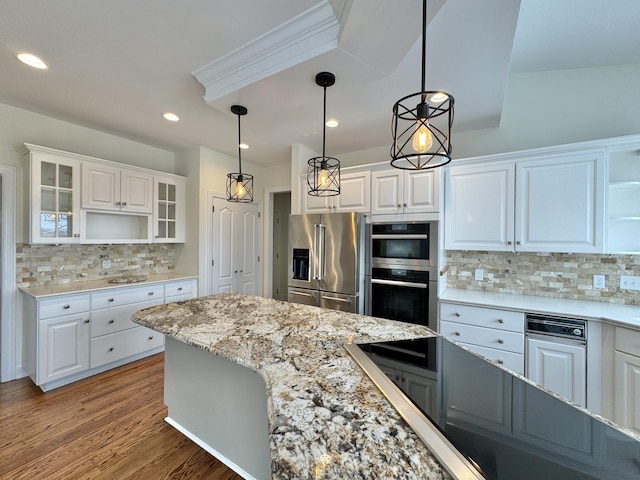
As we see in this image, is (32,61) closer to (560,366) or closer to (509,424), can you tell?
(509,424)

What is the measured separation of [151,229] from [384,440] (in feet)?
12.1

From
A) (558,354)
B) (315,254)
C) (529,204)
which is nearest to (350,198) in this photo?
(315,254)

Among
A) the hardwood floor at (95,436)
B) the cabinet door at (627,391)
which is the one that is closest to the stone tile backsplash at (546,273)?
the cabinet door at (627,391)

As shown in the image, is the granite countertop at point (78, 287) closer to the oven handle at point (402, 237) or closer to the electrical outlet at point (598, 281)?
the oven handle at point (402, 237)

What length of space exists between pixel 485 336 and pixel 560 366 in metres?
0.51

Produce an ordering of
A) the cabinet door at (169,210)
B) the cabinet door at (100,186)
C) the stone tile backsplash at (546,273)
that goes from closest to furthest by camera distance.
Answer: the stone tile backsplash at (546,273), the cabinet door at (100,186), the cabinet door at (169,210)

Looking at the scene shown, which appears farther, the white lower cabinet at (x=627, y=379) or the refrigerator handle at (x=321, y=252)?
the refrigerator handle at (x=321, y=252)

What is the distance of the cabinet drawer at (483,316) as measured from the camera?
2.23 m

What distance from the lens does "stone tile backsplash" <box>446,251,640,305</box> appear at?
7.66 ft

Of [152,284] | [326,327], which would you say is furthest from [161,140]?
[326,327]

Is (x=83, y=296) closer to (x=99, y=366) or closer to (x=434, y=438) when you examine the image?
(x=99, y=366)

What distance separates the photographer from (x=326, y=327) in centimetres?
153

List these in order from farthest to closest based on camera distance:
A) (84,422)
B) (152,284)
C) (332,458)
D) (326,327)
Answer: (152,284), (84,422), (326,327), (332,458)

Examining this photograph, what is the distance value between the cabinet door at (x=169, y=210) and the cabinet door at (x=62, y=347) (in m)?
1.22
